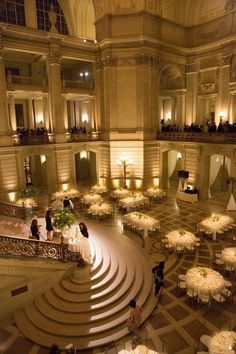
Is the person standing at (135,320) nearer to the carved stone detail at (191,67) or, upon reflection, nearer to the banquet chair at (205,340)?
the banquet chair at (205,340)

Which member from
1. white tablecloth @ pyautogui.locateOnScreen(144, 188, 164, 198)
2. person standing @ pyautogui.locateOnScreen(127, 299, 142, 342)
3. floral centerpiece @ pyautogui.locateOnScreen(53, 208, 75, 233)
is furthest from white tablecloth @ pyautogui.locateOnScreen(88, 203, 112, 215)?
person standing @ pyautogui.locateOnScreen(127, 299, 142, 342)

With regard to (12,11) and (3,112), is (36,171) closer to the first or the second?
(3,112)

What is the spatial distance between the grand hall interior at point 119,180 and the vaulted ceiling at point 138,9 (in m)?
0.08

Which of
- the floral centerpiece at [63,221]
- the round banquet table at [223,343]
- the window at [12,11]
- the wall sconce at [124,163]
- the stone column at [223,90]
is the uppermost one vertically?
the window at [12,11]

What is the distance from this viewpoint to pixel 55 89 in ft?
66.6

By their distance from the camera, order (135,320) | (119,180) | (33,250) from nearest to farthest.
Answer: (135,320) → (33,250) → (119,180)

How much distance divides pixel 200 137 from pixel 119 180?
7.12 m

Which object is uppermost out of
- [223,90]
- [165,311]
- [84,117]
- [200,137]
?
[223,90]

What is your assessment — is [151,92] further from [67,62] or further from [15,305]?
[15,305]

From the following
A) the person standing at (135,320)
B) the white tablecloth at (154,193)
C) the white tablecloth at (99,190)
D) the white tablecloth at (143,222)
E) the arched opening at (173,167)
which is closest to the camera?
the person standing at (135,320)

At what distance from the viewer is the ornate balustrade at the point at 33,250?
372 inches

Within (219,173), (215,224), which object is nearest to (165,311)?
(215,224)

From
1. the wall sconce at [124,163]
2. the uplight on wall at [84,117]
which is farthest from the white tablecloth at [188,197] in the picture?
the uplight on wall at [84,117]

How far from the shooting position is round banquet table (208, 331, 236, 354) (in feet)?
22.6
